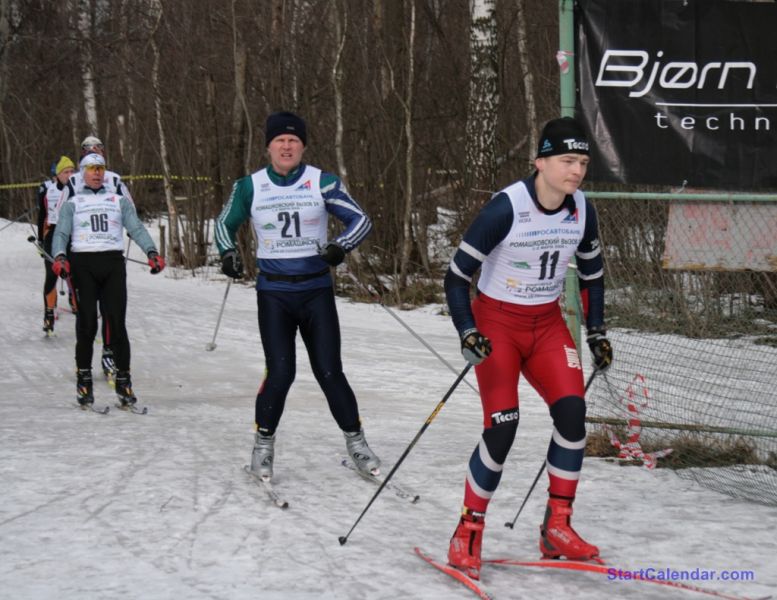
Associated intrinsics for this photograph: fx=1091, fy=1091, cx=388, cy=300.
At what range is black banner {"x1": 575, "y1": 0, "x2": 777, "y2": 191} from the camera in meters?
6.30

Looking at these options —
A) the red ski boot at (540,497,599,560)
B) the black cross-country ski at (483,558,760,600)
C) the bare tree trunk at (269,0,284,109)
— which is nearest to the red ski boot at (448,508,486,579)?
the black cross-country ski at (483,558,760,600)

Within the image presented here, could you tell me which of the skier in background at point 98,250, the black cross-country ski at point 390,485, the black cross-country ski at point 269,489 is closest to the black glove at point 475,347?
the black cross-country ski at point 390,485

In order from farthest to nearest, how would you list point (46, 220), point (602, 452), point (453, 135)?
point (453, 135), point (46, 220), point (602, 452)

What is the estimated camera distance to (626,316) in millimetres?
8289

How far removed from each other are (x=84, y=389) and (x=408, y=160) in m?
8.04

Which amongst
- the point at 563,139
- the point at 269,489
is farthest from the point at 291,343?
the point at 563,139

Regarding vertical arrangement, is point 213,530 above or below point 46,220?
below

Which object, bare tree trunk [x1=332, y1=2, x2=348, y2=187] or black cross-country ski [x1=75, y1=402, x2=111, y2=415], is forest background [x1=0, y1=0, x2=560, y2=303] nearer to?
bare tree trunk [x1=332, y1=2, x2=348, y2=187]

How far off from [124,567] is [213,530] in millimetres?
640

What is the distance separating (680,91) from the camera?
252 inches

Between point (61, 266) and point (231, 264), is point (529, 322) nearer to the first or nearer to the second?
point (231, 264)

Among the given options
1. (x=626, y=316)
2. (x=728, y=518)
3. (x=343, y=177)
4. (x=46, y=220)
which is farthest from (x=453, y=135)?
(x=728, y=518)

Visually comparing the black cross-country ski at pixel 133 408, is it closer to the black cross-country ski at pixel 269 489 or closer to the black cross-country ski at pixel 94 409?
the black cross-country ski at pixel 94 409

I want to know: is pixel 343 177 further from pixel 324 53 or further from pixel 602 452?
pixel 602 452
